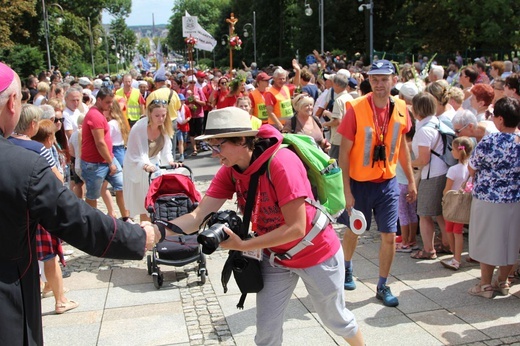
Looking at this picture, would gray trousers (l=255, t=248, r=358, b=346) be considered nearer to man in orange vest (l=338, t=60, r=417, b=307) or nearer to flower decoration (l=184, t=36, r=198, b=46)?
man in orange vest (l=338, t=60, r=417, b=307)

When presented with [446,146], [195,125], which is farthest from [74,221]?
[195,125]

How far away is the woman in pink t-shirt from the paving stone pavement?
1091 millimetres

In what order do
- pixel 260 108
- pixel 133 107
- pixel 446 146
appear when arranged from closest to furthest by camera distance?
pixel 446 146
pixel 260 108
pixel 133 107

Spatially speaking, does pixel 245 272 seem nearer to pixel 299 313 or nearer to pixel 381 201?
pixel 299 313

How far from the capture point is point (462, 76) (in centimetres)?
949

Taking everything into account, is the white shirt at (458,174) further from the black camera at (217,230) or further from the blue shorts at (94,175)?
the blue shorts at (94,175)

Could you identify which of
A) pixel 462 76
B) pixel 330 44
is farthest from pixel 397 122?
pixel 330 44

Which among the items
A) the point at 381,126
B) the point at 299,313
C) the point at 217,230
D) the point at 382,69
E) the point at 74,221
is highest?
the point at 382,69

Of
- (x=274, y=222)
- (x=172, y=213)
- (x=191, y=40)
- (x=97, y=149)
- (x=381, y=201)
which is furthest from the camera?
(x=191, y=40)

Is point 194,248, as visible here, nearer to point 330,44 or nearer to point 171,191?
point 171,191

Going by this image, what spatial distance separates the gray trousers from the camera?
11.4 ft

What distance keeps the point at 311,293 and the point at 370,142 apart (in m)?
1.81

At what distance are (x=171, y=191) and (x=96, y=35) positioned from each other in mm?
65538

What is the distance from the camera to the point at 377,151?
4.93 metres
